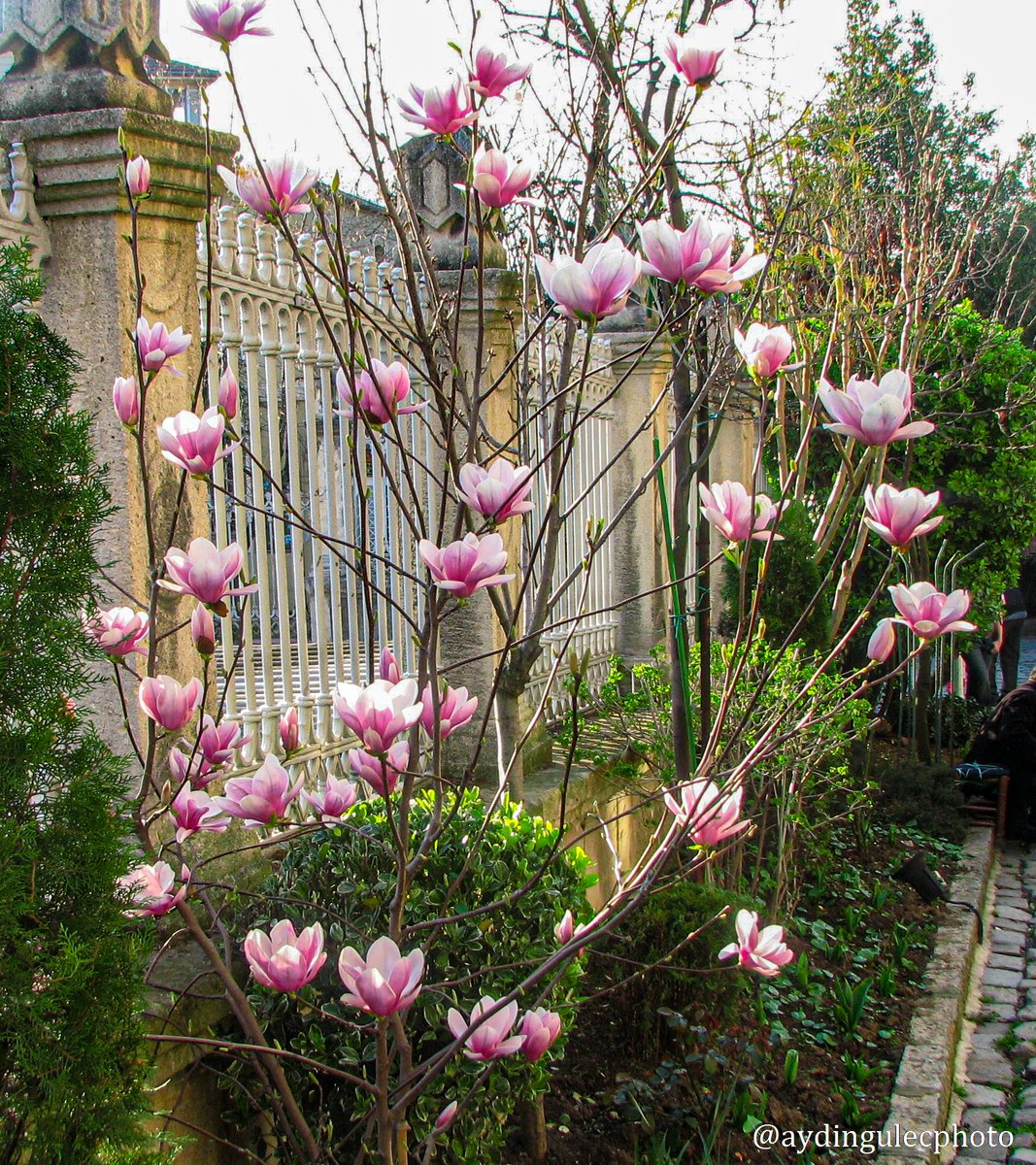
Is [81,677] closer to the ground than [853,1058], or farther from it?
farther from it

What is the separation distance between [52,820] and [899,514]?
1.47 m

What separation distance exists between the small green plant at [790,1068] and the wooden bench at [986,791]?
12.8 feet

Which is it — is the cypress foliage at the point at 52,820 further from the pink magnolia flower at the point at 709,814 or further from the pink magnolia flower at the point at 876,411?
the pink magnolia flower at the point at 876,411

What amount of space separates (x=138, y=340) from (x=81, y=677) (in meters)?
0.78

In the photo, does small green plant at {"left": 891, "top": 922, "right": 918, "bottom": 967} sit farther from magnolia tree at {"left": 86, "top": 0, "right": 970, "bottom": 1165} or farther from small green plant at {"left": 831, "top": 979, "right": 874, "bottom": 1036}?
magnolia tree at {"left": 86, "top": 0, "right": 970, "bottom": 1165}

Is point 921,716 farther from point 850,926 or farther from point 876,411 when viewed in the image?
point 876,411

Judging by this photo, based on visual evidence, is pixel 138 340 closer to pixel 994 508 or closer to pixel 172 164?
pixel 172 164

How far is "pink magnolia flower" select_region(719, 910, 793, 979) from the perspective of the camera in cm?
218

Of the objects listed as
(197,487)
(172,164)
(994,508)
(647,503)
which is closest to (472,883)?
(197,487)

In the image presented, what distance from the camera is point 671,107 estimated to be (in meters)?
3.94

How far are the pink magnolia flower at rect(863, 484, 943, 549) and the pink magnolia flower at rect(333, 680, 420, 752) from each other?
0.93 metres

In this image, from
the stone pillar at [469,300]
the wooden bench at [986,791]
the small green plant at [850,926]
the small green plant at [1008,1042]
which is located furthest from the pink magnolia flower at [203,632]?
the wooden bench at [986,791]

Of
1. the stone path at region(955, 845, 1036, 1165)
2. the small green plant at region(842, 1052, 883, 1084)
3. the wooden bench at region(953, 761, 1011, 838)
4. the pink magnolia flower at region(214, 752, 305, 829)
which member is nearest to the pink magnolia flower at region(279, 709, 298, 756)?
the pink magnolia flower at region(214, 752, 305, 829)

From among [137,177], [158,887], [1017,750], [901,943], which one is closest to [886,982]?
[901,943]
